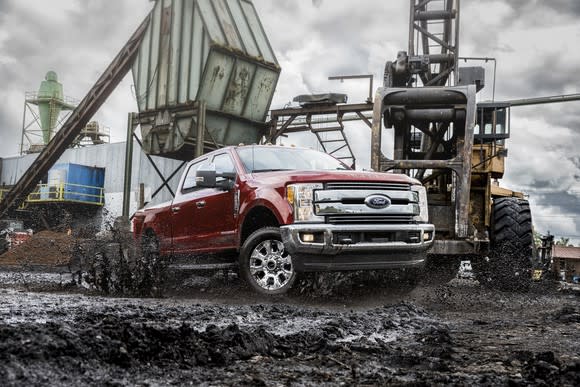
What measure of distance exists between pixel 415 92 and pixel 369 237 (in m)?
3.68

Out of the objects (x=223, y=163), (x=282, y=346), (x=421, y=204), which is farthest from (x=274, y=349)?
(x=223, y=163)

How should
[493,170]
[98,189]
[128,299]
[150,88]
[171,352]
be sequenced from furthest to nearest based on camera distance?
[98,189]
[150,88]
[493,170]
[128,299]
[171,352]

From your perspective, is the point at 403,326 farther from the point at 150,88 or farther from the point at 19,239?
the point at 19,239

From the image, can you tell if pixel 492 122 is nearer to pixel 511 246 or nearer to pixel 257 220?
pixel 511 246

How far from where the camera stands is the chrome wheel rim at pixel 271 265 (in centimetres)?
650

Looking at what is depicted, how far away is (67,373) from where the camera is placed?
2.72 meters

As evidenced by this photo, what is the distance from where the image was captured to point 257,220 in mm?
6969

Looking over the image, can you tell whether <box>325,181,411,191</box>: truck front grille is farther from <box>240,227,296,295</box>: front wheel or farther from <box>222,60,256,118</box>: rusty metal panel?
<box>222,60,256,118</box>: rusty metal panel

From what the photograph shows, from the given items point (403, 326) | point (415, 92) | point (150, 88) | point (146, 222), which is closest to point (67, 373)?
point (403, 326)

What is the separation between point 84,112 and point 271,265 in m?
15.9

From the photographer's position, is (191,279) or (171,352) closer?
(171,352)

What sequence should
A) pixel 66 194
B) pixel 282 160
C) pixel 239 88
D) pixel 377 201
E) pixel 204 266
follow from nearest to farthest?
1. pixel 377 201
2. pixel 204 266
3. pixel 282 160
4. pixel 239 88
5. pixel 66 194

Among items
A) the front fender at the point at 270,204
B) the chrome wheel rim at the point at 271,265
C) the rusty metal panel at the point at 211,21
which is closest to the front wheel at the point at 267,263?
the chrome wheel rim at the point at 271,265

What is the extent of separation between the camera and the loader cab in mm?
9797
